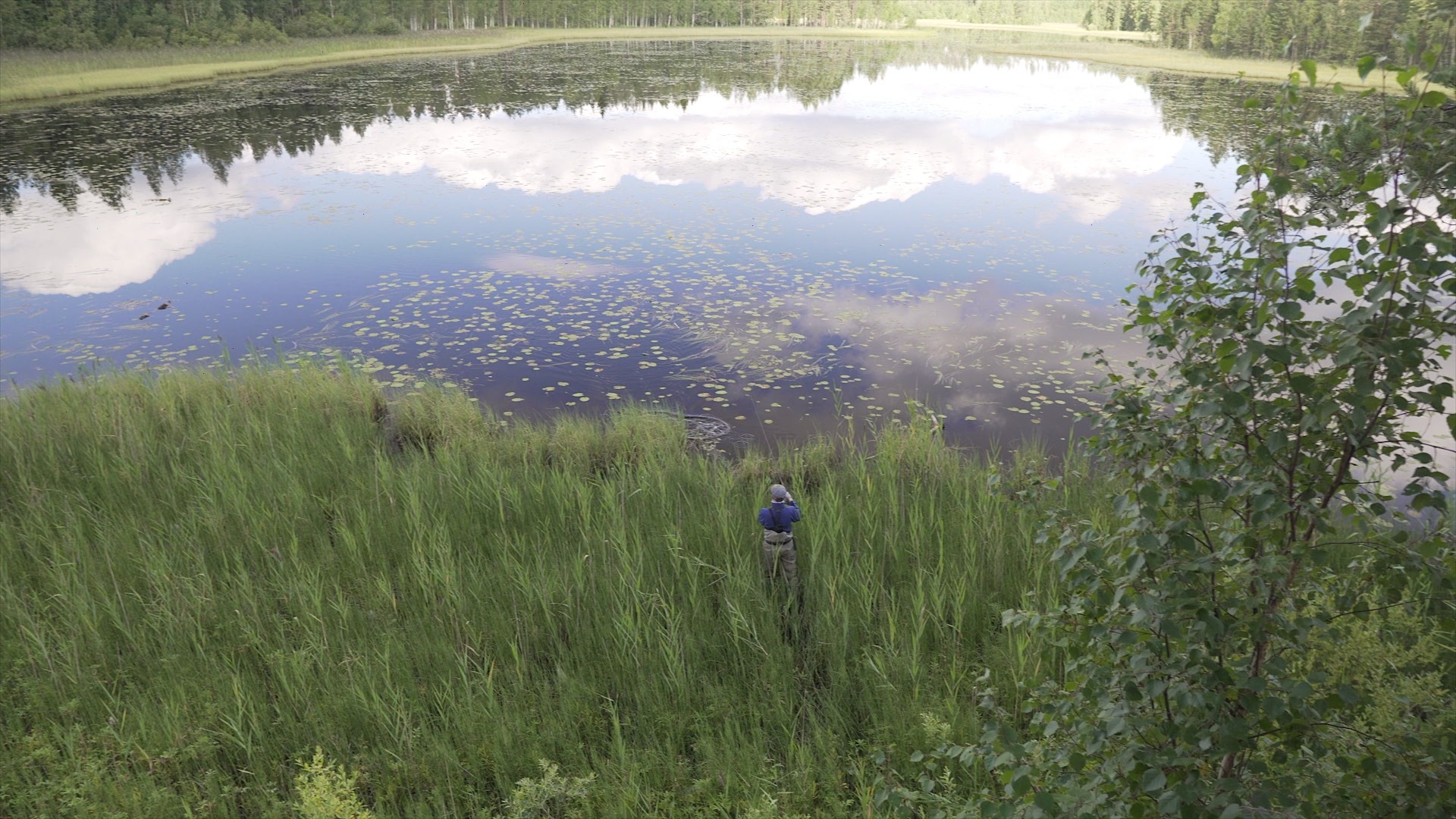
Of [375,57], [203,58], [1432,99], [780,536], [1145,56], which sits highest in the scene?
[1145,56]

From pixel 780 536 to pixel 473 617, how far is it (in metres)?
1.72

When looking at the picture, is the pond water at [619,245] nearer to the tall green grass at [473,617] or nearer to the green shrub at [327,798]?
the tall green grass at [473,617]

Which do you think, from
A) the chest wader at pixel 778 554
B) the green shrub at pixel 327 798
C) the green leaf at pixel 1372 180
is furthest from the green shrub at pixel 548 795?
the green leaf at pixel 1372 180

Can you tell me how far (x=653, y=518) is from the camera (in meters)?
5.28

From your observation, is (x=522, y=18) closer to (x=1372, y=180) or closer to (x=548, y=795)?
(x=548, y=795)

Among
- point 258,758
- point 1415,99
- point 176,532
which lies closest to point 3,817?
point 258,758

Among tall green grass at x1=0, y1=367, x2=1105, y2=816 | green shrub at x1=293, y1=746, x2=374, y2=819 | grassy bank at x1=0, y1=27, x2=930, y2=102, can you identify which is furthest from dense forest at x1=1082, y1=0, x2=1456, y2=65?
green shrub at x1=293, y1=746, x2=374, y2=819

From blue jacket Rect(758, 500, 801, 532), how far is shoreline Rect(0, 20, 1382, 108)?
51.3 ft

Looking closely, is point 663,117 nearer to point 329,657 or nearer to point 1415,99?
point 329,657

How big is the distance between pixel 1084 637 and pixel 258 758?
351 cm

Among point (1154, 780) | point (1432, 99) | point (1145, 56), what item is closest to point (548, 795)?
point (1154, 780)

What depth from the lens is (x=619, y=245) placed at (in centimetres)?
1309

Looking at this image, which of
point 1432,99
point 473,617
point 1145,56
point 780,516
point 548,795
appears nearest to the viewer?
point 1432,99

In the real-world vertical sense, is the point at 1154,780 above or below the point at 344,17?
below
